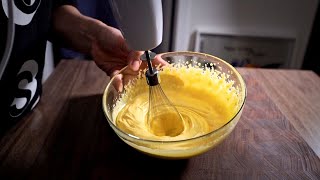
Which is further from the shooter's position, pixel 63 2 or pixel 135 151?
pixel 63 2

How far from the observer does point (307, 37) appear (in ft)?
4.61

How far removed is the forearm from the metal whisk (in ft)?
0.86

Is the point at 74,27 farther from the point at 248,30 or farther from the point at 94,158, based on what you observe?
the point at 248,30

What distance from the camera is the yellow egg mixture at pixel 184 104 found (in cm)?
50

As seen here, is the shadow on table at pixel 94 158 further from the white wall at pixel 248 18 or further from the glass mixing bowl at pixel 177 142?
the white wall at pixel 248 18

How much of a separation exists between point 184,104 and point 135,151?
0.46 ft

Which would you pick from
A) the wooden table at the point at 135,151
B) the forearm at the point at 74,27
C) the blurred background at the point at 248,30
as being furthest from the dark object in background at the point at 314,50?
the forearm at the point at 74,27

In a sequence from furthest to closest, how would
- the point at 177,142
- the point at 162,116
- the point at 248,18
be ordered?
the point at 248,18 → the point at 162,116 → the point at 177,142

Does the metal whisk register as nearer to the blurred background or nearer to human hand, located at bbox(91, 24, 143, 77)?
human hand, located at bbox(91, 24, 143, 77)

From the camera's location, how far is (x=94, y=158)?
494mm

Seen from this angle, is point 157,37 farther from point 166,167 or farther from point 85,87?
point 85,87

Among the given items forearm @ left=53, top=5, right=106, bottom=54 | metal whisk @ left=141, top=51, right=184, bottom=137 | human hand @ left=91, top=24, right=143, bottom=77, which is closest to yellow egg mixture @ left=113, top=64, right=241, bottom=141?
metal whisk @ left=141, top=51, right=184, bottom=137

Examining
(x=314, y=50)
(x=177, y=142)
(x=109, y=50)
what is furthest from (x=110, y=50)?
(x=314, y=50)

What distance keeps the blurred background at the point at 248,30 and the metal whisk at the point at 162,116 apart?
0.80 metres
